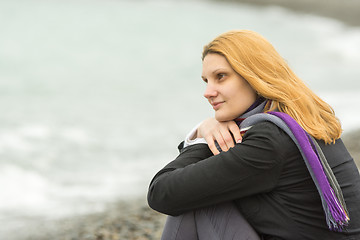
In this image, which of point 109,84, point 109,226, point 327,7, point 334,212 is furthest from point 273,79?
point 327,7

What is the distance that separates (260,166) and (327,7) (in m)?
43.1

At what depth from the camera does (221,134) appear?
8.06 feet

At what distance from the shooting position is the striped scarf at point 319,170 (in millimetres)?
2105

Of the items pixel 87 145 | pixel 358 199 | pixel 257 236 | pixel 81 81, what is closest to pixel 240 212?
pixel 257 236

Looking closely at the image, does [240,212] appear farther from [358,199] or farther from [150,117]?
[150,117]

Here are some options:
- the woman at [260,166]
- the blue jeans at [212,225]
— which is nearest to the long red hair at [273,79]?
the woman at [260,166]

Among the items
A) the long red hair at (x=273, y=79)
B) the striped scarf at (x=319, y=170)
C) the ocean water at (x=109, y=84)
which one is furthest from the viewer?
the ocean water at (x=109, y=84)

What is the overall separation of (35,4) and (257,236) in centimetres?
4116

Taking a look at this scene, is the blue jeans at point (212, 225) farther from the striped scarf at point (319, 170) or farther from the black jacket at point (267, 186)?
the striped scarf at point (319, 170)

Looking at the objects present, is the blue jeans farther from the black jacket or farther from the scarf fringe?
the scarf fringe

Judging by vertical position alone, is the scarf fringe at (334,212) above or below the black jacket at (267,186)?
below

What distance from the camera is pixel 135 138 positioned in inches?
482

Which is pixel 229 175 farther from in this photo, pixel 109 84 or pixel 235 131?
pixel 109 84

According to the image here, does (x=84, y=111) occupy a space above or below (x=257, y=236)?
above
